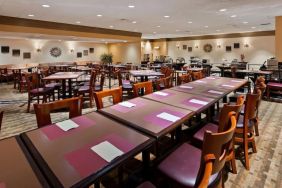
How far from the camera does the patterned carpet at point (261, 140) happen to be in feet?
7.38

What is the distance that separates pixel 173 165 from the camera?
5.21ft

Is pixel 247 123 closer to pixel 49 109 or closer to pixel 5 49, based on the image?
pixel 49 109

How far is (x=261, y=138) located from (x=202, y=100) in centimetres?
163

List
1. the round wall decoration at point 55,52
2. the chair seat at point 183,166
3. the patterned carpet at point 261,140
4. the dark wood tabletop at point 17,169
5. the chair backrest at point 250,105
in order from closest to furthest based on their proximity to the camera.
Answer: the dark wood tabletop at point 17,169
the chair seat at point 183,166
the patterned carpet at point 261,140
the chair backrest at point 250,105
the round wall decoration at point 55,52

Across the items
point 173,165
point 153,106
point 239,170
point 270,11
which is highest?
point 270,11

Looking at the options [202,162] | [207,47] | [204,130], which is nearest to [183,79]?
[204,130]

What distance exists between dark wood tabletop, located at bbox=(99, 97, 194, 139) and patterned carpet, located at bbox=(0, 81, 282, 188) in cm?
103

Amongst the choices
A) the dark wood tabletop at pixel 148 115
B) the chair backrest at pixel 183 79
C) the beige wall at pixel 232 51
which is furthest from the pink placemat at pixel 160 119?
the beige wall at pixel 232 51

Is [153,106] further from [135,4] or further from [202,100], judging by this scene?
[135,4]

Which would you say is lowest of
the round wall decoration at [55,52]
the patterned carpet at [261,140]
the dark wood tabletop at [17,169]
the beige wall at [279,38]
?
the patterned carpet at [261,140]

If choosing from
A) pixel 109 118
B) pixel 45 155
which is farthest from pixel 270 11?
pixel 45 155

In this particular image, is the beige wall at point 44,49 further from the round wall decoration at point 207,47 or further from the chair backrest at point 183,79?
the chair backrest at point 183,79

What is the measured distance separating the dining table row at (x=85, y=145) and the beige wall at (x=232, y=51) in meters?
13.9

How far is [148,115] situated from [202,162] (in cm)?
85
